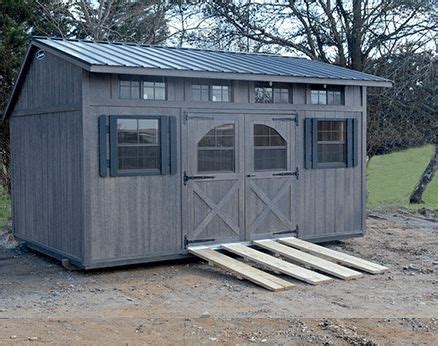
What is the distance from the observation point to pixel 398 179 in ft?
77.3

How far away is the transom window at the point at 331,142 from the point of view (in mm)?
10977

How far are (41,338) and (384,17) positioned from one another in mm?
15290

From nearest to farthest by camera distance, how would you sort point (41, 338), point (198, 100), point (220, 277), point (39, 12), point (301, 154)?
1. point (41, 338)
2. point (220, 277)
3. point (198, 100)
4. point (301, 154)
5. point (39, 12)

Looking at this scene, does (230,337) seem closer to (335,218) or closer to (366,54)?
(335,218)

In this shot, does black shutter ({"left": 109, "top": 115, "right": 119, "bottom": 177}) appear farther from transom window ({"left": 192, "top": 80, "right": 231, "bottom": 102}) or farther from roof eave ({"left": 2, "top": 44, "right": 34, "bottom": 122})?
roof eave ({"left": 2, "top": 44, "right": 34, "bottom": 122})

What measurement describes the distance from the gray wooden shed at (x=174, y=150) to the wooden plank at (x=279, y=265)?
360 millimetres

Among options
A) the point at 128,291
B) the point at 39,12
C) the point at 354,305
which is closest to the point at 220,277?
the point at 128,291

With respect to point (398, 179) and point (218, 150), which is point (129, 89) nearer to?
point (218, 150)

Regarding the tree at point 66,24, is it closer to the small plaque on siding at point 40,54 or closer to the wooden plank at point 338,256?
the small plaque on siding at point 40,54

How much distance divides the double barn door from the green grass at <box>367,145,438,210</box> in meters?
7.54

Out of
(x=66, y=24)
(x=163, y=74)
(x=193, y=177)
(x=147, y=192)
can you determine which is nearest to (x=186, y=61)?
(x=163, y=74)

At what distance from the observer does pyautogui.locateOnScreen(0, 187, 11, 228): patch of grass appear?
48.7ft

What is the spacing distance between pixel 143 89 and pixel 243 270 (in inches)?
106

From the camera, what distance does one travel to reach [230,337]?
20.6ft
